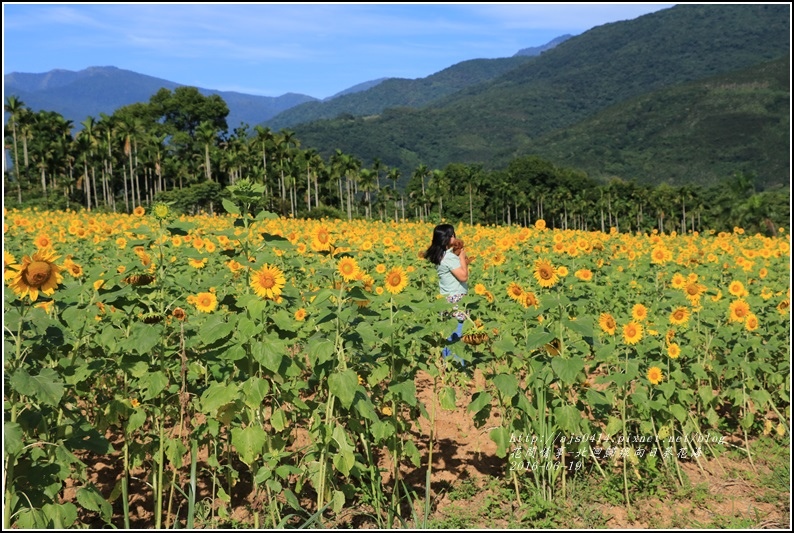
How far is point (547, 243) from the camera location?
12.2 m

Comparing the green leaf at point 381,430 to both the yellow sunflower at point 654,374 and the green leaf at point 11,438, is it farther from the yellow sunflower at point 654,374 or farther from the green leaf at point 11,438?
the yellow sunflower at point 654,374

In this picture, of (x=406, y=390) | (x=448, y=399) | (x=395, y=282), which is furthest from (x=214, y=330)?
(x=448, y=399)

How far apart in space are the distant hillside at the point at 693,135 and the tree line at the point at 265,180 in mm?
35077

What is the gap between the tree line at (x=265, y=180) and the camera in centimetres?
5572

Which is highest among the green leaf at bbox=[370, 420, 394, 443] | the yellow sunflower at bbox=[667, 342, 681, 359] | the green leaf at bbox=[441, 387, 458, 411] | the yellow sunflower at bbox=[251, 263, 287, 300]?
the yellow sunflower at bbox=[251, 263, 287, 300]

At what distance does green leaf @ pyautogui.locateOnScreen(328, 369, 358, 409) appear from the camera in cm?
306

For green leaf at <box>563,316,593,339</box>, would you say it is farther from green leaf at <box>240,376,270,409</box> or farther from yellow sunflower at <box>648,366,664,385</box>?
green leaf at <box>240,376,270,409</box>

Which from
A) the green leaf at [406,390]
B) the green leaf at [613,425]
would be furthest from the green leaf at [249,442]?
the green leaf at [613,425]

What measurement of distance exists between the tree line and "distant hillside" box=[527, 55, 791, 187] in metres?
35.1

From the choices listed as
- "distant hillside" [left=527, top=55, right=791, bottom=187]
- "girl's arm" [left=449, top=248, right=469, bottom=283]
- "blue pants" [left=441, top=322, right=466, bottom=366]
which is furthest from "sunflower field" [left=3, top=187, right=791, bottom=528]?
"distant hillside" [left=527, top=55, right=791, bottom=187]

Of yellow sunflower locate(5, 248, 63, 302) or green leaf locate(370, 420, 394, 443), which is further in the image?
green leaf locate(370, 420, 394, 443)

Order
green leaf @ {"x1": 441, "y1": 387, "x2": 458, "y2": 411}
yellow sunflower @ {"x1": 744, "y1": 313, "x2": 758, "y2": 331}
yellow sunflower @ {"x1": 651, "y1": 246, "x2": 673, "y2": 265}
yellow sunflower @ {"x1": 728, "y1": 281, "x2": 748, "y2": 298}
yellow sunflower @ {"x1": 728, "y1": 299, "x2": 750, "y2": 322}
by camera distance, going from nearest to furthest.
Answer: green leaf @ {"x1": 441, "y1": 387, "x2": 458, "y2": 411} → yellow sunflower @ {"x1": 744, "y1": 313, "x2": 758, "y2": 331} → yellow sunflower @ {"x1": 728, "y1": 299, "x2": 750, "y2": 322} → yellow sunflower @ {"x1": 728, "y1": 281, "x2": 748, "y2": 298} → yellow sunflower @ {"x1": 651, "y1": 246, "x2": 673, "y2": 265}

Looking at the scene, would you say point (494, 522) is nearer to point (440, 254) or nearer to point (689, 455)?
point (689, 455)

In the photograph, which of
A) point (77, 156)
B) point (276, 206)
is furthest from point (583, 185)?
point (77, 156)
